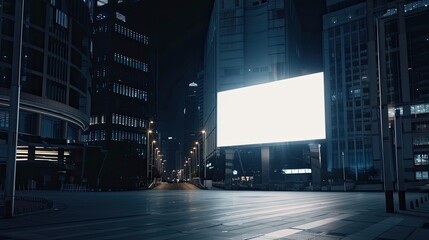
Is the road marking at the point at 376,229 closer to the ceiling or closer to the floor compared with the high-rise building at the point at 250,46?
closer to the floor

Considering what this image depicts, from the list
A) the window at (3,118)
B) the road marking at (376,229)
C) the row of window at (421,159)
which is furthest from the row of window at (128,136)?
the road marking at (376,229)

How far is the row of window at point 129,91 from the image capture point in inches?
6585

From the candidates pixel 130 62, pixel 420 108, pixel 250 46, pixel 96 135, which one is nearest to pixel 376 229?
pixel 250 46

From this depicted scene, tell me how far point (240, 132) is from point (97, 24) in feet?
414

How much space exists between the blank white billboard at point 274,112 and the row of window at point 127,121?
346 ft

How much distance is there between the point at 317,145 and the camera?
193ft

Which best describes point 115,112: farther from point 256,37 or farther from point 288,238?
point 288,238

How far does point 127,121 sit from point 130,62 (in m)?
25.3

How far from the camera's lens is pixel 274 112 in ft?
188

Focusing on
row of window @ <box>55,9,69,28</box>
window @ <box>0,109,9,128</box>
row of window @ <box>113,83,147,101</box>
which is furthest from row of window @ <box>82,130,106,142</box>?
window @ <box>0,109,9,128</box>

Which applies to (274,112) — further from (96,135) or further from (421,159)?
(96,135)

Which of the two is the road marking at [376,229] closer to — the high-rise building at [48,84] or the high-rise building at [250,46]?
the high-rise building at [48,84]

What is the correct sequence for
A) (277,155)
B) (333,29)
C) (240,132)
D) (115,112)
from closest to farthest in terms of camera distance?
(240,132)
(277,155)
(115,112)
(333,29)

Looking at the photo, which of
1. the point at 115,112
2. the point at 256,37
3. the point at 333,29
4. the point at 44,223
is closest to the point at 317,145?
the point at 44,223
